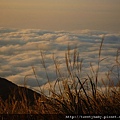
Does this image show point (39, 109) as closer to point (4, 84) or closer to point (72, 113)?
point (72, 113)

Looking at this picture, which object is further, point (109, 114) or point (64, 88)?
point (64, 88)

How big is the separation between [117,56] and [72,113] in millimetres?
841

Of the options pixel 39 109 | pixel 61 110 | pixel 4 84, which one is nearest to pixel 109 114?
pixel 61 110

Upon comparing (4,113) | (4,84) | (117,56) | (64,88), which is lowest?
(4,84)

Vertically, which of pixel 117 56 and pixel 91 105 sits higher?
pixel 117 56

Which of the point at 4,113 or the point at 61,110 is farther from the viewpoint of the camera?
the point at 4,113

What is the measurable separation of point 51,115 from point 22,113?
338 millimetres

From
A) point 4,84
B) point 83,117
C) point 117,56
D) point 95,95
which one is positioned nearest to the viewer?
point 83,117

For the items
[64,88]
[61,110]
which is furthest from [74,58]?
[61,110]

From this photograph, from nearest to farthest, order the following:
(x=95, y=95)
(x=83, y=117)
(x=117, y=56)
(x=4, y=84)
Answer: (x=83, y=117)
(x=95, y=95)
(x=117, y=56)
(x=4, y=84)

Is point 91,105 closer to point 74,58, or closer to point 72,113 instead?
point 72,113

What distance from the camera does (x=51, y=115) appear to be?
3152 millimetres

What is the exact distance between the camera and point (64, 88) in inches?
132

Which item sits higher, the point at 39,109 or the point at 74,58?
the point at 74,58
